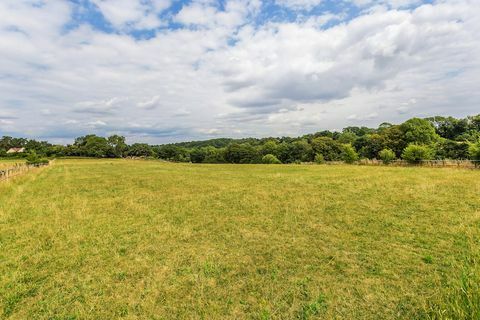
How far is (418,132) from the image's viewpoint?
5672cm

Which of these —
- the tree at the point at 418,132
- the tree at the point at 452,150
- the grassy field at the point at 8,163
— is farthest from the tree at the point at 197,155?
the tree at the point at 452,150

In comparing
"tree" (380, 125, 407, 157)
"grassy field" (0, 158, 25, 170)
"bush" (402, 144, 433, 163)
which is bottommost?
"bush" (402, 144, 433, 163)

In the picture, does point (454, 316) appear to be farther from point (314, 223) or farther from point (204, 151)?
point (204, 151)

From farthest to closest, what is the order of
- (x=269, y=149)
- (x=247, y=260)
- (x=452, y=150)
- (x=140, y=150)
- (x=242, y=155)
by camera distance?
(x=140, y=150) → (x=269, y=149) → (x=242, y=155) → (x=452, y=150) → (x=247, y=260)

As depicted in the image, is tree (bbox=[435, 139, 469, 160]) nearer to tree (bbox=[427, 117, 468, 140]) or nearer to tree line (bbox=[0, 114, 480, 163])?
tree line (bbox=[0, 114, 480, 163])

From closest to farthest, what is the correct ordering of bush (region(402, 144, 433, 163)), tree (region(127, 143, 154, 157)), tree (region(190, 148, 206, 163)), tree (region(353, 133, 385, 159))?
bush (region(402, 144, 433, 163)), tree (region(353, 133, 385, 159)), tree (region(127, 143, 154, 157)), tree (region(190, 148, 206, 163))

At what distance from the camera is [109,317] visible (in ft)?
16.3

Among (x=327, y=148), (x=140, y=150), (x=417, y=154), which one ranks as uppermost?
(x=140, y=150)

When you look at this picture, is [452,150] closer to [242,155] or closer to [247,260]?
[247,260]

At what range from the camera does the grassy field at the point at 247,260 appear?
5113mm

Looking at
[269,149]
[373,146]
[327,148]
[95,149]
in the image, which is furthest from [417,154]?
[95,149]

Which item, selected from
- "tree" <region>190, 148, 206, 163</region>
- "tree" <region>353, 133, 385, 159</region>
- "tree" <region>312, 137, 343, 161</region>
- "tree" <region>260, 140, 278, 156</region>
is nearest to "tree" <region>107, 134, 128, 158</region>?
"tree" <region>190, 148, 206, 163</region>

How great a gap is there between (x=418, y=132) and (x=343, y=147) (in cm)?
1701

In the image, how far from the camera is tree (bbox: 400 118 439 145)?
56.4 m
